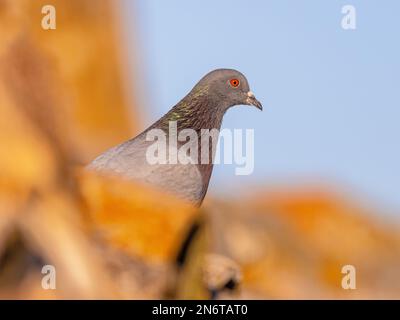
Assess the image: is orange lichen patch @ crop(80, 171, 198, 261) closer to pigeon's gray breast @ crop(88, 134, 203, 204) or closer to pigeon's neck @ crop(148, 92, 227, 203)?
pigeon's gray breast @ crop(88, 134, 203, 204)

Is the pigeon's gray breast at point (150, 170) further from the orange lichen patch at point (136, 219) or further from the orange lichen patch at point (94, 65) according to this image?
the orange lichen patch at point (94, 65)

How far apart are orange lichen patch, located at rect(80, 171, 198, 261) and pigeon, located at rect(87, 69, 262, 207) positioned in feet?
9.40

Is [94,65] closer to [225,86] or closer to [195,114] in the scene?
[225,86]

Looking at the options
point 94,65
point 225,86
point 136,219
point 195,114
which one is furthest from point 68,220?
point 94,65

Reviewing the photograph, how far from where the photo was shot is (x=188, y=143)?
1059 cm

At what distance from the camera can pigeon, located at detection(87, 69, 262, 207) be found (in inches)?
394

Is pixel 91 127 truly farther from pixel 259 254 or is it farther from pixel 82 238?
pixel 82 238

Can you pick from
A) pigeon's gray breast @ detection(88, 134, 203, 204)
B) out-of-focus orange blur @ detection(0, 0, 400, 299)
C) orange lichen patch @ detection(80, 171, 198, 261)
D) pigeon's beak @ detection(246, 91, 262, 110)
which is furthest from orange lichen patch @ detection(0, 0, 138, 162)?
orange lichen patch @ detection(80, 171, 198, 261)

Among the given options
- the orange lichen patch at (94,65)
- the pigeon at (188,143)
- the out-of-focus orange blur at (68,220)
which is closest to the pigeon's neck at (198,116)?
the pigeon at (188,143)

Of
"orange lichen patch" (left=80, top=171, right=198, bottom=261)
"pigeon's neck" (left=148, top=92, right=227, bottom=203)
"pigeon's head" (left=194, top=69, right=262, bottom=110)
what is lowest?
"orange lichen patch" (left=80, top=171, right=198, bottom=261)

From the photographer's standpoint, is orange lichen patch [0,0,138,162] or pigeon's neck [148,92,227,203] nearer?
pigeon's neck [148,92,227,203]

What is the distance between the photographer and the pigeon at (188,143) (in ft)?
32.8

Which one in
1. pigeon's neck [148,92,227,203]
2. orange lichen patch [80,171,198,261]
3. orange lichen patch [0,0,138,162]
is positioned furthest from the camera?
orange lichen patch [0,0,138,162]
